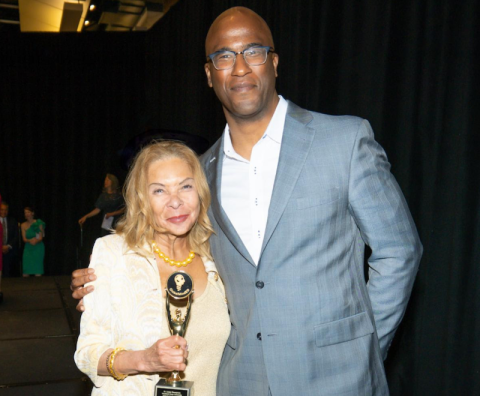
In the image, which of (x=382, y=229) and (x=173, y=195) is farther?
(x=173, y=195)

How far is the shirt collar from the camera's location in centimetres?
185

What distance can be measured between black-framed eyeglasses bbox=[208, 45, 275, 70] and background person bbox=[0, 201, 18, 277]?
755cm

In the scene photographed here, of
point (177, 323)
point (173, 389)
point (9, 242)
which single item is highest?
point (177, 323)

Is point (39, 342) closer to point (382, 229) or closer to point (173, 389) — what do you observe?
point (173, 389)

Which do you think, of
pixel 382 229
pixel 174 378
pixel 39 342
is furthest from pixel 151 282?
pixel 39 342

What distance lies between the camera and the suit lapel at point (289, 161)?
5.47 feet

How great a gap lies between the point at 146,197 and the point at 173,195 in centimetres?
10

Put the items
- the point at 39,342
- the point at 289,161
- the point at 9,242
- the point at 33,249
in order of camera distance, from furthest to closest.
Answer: the point at 33,249 → the point at 9,242 → the point at 39,342 → the point at 289,161

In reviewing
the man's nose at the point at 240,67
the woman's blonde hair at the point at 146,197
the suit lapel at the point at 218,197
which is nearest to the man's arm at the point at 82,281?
the woman's blonde hair at the point at 146,197

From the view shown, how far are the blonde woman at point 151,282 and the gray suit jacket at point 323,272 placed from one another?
14 centimetres

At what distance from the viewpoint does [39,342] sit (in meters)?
5.01

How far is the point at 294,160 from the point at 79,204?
30.2ft

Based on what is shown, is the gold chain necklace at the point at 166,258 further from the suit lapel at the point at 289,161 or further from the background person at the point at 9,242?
the background person at the point at 9,242

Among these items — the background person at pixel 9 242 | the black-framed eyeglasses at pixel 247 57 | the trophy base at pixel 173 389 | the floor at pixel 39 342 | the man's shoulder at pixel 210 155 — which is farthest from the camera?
the background person at pixel 9 242
